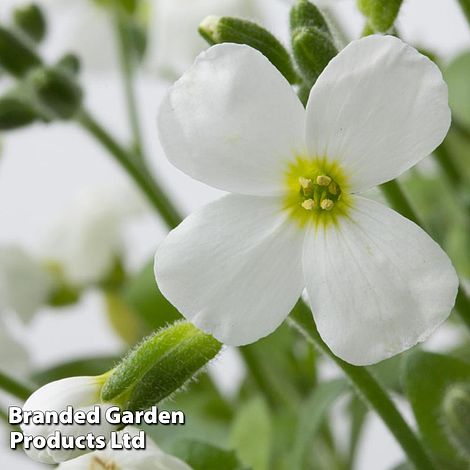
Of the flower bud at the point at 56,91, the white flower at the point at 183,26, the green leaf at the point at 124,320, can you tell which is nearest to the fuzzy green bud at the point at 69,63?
the flower bud at the point at 56,91

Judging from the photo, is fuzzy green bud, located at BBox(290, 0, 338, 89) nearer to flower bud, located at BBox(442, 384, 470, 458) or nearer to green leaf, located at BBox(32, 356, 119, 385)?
flower bud, located at BBox(442, 384, 470, 458)

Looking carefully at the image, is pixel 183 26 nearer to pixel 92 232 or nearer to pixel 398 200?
pixel 92 232

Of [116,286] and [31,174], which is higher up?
[31,174]

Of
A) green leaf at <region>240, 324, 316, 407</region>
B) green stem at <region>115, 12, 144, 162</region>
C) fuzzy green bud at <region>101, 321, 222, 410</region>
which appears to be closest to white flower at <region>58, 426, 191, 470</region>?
fuzzy green bud at <region>101, 321, 222, 410</region>

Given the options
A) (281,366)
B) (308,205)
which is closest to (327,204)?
→ (308,205)

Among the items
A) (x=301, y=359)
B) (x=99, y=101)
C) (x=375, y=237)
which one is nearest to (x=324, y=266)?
(x=375, y=237)

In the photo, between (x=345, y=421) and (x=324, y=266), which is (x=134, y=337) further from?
(x=324, y=266)
